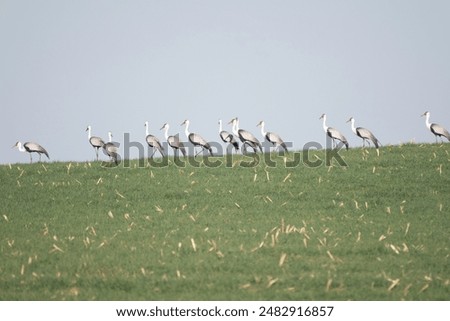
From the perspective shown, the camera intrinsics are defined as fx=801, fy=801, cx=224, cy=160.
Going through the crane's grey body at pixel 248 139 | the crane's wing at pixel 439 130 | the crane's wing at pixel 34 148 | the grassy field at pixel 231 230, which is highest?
the crane's wing at pixel 439 130

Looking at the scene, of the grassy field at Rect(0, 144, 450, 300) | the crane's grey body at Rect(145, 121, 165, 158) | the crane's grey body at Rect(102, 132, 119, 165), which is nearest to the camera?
the grassy field at Rect(0, 144, 450, 300)

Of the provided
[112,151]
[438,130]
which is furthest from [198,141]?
[438,130]

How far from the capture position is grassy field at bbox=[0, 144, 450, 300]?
564 inches

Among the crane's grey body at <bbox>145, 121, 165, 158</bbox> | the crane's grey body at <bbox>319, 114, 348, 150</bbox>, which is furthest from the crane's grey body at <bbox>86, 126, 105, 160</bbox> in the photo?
the crane's grey body at <bbox>319, 114, 348, 150</bbox>

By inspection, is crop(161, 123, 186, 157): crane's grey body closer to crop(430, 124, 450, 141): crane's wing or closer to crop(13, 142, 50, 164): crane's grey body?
crop(13, 142, 50, 164): crane's grey body

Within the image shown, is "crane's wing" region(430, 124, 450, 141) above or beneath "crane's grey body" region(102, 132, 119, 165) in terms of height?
above

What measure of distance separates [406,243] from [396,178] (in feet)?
26.6

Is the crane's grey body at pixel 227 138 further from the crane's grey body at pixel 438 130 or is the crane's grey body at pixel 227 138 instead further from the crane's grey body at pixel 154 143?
the crane's grey body at pixel 438 130

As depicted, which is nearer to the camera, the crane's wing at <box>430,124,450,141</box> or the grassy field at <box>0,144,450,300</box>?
the grassy field at <box>0,144,450,300</box>

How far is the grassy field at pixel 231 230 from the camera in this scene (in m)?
14.3

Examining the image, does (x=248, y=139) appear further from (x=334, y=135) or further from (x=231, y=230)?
(x=231, y=230)

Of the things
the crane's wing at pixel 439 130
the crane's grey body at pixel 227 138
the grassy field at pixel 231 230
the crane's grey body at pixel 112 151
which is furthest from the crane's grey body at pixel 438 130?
the crane's grey body at pixel 112 151

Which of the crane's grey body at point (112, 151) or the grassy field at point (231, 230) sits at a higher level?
the crane's grey body at point (112, 151)
